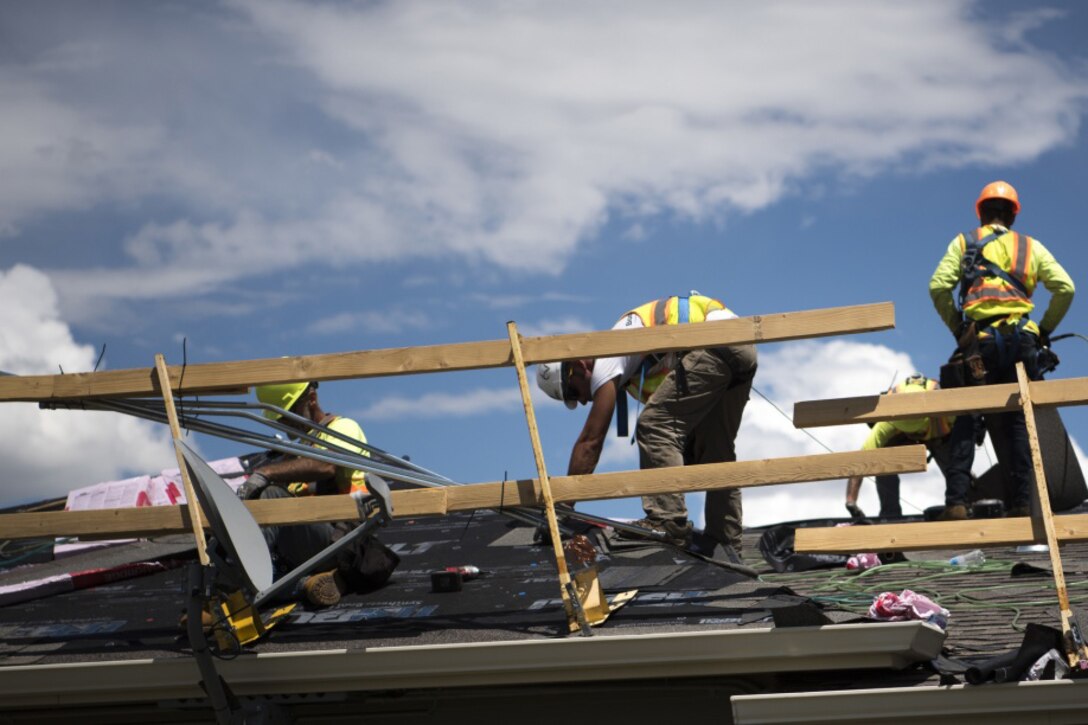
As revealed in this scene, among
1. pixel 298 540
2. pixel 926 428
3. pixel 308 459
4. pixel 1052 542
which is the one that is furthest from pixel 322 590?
pixel 926 428

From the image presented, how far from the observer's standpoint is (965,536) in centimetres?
607

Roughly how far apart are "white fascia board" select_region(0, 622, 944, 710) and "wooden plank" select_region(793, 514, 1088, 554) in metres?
0.51

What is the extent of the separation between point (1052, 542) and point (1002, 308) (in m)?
4.03

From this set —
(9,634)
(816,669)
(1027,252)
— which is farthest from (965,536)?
(9,634)

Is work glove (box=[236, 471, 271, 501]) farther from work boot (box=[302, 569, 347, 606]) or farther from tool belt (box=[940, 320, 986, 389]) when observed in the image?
tool belt (box=[940, 320, 986, 389])

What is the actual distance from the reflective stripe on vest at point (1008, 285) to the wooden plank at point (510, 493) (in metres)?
3.89

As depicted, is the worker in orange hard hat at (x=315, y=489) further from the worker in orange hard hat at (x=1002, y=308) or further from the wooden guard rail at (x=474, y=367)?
the worker in orange hard hat at (x=1002, y=308)

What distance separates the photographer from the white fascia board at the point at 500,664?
222 inches

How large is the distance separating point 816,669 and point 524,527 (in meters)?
3.67

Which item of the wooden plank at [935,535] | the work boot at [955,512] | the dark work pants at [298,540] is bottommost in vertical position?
the work boot at [955,512]

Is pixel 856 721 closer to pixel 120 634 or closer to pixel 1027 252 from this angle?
pixel 120 634

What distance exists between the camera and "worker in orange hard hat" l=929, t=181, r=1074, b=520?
9.55m

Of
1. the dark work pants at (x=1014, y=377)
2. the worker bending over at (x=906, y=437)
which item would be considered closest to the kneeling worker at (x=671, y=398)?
the dark work pants at (x=1014, y=377)

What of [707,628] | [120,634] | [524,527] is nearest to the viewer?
[707,628]
